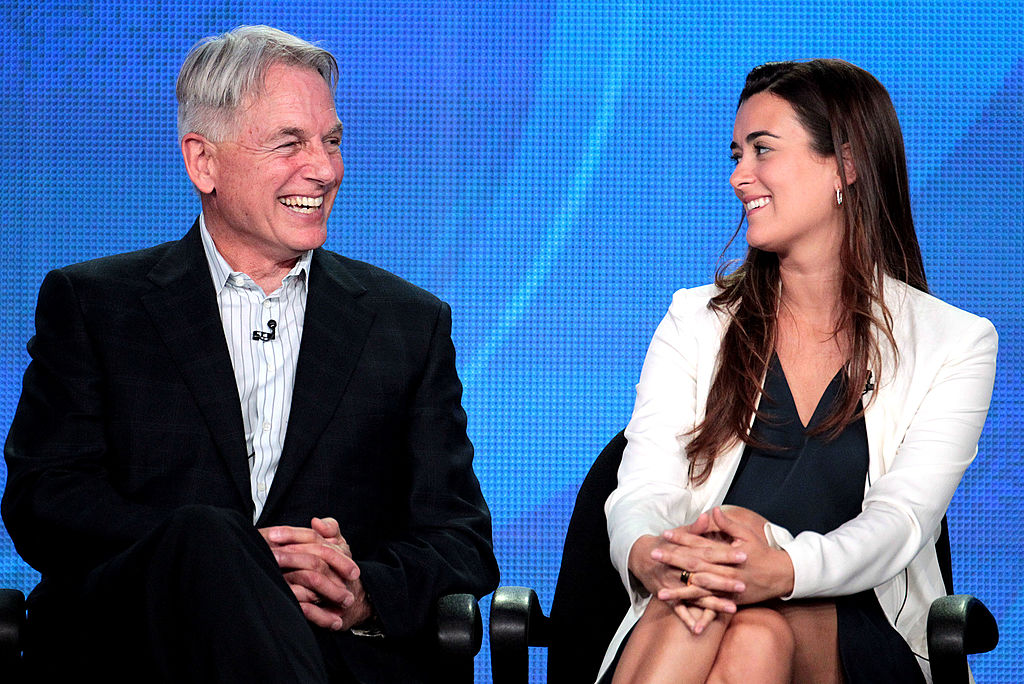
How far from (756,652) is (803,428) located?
580 millimetres

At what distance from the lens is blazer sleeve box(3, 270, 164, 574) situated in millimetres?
2260

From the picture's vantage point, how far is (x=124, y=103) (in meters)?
3.76

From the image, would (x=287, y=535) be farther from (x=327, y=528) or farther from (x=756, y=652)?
(x=756, y=652)

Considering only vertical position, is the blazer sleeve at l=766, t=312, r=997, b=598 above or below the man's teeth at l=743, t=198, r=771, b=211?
below

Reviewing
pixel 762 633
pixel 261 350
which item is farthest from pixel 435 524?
pixel 762 633

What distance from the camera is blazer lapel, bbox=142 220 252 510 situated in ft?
7.88

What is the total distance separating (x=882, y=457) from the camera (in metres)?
2.46

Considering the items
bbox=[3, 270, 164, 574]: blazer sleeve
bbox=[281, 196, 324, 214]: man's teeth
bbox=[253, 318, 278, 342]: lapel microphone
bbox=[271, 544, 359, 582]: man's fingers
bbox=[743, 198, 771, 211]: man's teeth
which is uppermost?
bbox=[281, 196, 324, 214]: man's teeth

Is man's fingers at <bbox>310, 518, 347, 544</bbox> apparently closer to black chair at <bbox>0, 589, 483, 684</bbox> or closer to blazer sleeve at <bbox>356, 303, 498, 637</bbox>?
blazer sleeve at <bbox>356, 303, 498, 637</bbox>

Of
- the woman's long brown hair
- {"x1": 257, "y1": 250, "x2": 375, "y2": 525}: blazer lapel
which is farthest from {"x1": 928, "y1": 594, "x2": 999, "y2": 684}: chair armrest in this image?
{"x1": 257, "y1": 250, "x2": 375, "y2": 525}: blazer lapel

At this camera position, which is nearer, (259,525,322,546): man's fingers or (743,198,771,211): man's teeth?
(259,525,322,546): man's fingers

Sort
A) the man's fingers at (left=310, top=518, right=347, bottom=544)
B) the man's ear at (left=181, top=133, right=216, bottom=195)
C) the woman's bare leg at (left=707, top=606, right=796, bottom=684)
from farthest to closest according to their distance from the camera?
the man's ear at (left=181, top=133, right=216, bottom=195)
the man's fingers at (left=310, top=518, right=347, bottom=544)
the woman's bare leg at (left=707, top=606, right=796, bottom=684)

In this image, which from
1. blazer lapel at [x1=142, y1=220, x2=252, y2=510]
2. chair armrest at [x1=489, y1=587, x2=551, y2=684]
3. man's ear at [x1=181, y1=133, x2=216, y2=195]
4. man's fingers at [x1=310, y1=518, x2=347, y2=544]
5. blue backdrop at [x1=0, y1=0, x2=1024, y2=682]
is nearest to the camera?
chair armrest at [x1=489, y1=587, x2=551, y2=684]

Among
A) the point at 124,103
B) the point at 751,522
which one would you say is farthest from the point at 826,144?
the point at 124,103
